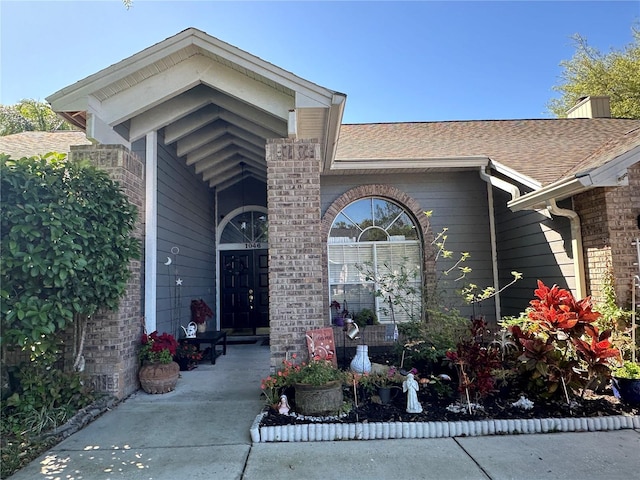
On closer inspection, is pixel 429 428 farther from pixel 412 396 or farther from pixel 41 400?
pixel 41 400

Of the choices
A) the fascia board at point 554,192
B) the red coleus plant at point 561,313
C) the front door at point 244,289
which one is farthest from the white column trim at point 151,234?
the fascia board at point 554,192

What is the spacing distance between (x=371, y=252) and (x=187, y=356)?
364cm

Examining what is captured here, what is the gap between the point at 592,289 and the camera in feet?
16.9

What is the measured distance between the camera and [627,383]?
12.5 ft

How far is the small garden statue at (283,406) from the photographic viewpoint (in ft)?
12.2

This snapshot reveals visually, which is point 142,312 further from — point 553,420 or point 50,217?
point 553,420

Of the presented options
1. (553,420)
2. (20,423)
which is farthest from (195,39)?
(553,420)

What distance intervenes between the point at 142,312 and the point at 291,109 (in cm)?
337

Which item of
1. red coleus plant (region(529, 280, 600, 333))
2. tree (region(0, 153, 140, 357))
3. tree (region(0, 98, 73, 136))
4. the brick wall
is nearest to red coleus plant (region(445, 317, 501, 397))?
red coleus plant (region(529, 280, 600, 333))

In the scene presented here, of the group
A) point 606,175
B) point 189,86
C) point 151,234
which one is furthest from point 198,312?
point 606,175

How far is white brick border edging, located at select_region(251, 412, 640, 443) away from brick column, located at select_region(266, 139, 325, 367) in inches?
38.1

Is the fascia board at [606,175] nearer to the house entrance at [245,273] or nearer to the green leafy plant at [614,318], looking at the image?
the green leafy plant at [614,318]

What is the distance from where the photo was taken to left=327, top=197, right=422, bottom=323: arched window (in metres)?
7.12

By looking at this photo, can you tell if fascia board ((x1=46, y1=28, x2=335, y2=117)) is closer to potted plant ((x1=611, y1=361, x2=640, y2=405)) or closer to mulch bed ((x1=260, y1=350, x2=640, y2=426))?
mulch bed ((x1=260, y1=350, x2=640, y2=426))
